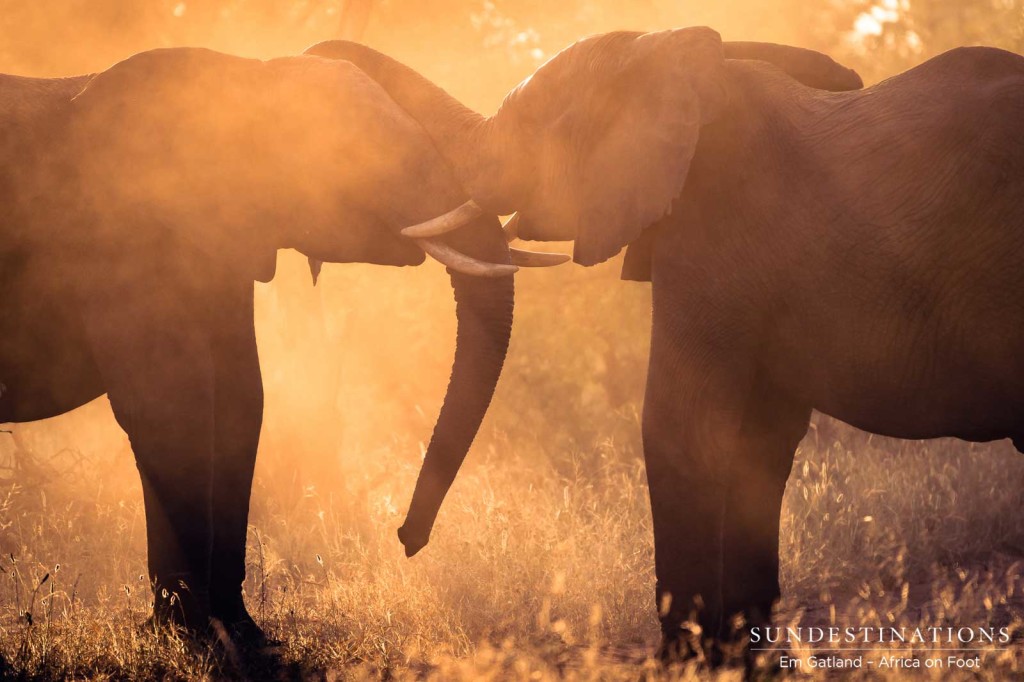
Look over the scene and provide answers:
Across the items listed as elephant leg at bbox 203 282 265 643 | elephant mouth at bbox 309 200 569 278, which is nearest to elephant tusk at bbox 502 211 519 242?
elephant mouth at bbox 309 200 569 278

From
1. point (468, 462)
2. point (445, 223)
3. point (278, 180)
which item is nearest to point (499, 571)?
point (445, 223)

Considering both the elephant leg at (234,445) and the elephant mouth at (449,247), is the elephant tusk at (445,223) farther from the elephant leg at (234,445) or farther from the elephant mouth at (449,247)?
the elephant leg at (234,445)

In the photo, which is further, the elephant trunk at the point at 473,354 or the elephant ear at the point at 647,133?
the elephant trunk at the point at 473,354

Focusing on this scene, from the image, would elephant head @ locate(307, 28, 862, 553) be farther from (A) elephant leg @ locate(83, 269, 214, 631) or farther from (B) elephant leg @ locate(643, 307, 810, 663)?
(A) elephant leg @ locate(83, 269, 214, 631)

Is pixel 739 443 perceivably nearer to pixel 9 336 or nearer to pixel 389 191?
pixel 389 191

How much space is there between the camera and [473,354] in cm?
622

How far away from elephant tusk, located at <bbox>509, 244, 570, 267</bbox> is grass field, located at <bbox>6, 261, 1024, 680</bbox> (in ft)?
5.17

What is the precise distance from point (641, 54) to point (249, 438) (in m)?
2.68

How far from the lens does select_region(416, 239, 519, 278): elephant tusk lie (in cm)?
607

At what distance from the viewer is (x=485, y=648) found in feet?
20.4

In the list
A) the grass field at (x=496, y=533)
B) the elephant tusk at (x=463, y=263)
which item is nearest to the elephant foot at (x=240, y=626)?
the grass field at (x=496, y=533)

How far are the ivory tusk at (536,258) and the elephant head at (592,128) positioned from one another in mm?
292

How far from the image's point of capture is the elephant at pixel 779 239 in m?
5.15

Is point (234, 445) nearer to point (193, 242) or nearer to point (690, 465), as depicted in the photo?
point (193, 242)
